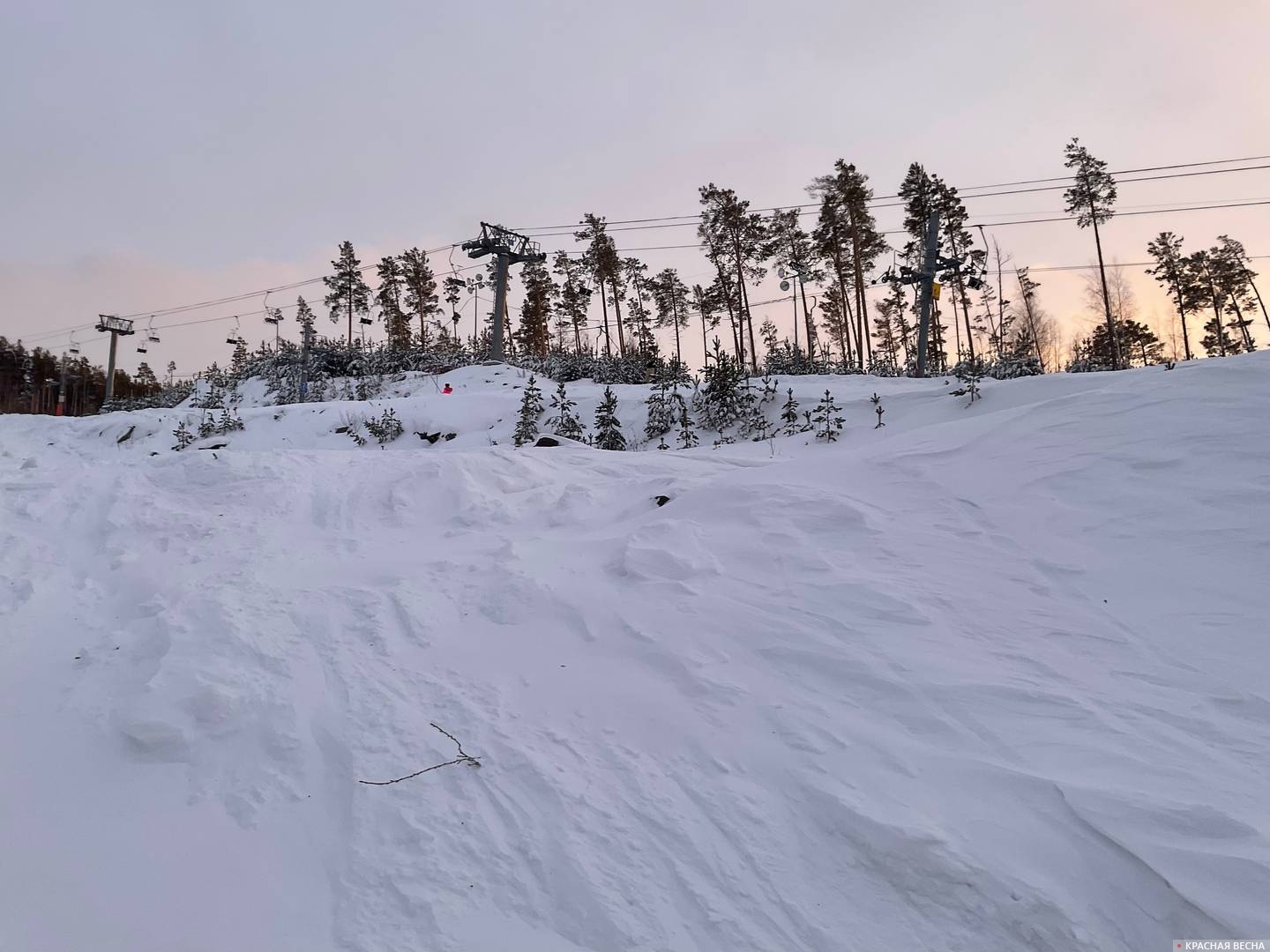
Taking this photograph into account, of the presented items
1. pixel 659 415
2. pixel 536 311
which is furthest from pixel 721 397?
pixel 536 311

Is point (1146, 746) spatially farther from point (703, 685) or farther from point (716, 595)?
point (716, 595)

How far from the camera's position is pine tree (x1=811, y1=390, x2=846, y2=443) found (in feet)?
29.9

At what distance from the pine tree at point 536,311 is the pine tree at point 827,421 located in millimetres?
29502

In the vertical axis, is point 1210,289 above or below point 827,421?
above

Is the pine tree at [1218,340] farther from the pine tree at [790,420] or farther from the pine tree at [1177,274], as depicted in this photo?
the pine tree at [790,420]

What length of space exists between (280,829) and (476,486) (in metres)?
4.49

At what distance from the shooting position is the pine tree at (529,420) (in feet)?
35.8

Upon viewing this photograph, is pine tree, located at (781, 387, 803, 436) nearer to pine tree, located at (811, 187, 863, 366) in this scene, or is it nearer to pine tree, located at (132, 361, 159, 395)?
pine tree, located at (811, 187, 863, 366)

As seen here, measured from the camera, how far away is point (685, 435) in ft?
34.9

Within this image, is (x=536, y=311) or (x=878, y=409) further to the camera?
(x=536, y=311)

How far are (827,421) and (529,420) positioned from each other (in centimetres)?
602

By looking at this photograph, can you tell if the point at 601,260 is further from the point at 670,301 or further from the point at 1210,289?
the point at 1210,289

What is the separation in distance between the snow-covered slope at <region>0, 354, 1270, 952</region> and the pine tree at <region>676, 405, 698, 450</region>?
17.5ft

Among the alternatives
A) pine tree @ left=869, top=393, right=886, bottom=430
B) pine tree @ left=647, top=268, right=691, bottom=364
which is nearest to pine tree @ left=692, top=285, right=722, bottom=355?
pine tree @ left=647, top=268, right=691, bottom=364
